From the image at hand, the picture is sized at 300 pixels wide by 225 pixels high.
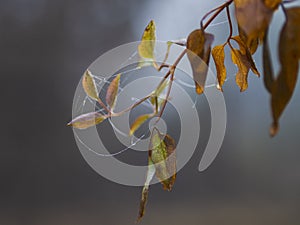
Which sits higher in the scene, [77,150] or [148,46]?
[148,46]

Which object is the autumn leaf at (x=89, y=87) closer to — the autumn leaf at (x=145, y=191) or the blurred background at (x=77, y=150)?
the autumn leaf at (x=145, y=191)

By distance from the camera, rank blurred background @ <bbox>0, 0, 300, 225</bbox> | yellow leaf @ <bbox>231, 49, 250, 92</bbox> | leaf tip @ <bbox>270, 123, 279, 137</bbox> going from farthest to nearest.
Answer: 1. blurred background @ <bbox>0, 0, 300, 225</bbox>
2. yellow leaf @ <bbox>231, 49, 250, 92</bbox>
3. leaf tip @ <bbox>270, 123, 279, 137</bbox>

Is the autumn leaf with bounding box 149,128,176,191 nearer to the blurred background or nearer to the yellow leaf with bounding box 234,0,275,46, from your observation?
the yellow leaf with bounding box 234,0,275,46

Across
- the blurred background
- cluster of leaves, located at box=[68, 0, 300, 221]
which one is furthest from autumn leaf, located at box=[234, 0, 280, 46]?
the blurred background

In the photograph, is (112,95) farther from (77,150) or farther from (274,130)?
(77,150)

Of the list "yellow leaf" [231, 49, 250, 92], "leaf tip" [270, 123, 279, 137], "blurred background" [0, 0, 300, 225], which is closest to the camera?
"leaf tip" [270, 123, 279, 137]

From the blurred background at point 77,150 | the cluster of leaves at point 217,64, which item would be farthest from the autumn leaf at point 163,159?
the blurred background at point 77,150

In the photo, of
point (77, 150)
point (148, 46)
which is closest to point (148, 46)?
point (148, 46)
